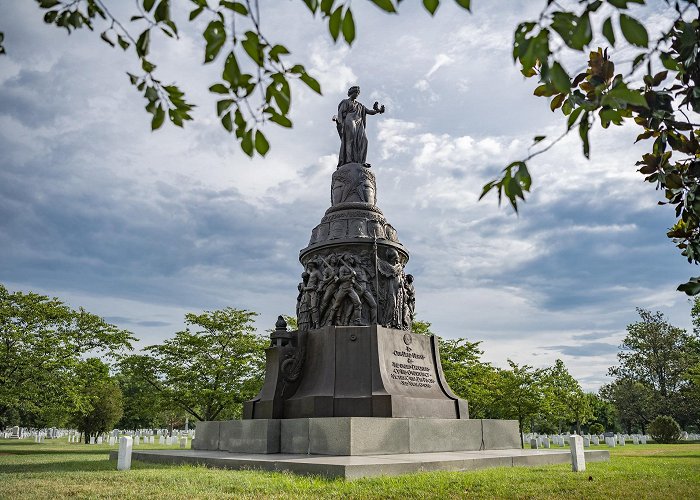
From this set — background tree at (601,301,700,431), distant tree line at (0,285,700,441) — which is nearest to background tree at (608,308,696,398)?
background tree at (601,301,700,431)

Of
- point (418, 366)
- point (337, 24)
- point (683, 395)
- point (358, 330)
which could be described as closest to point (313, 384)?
point (358, 330)

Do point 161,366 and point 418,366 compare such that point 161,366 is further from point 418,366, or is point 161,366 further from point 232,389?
point 418,366

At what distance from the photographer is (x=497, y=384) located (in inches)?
1142

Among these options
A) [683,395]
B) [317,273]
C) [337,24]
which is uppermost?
[317,273]

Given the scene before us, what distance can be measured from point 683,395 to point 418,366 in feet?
172

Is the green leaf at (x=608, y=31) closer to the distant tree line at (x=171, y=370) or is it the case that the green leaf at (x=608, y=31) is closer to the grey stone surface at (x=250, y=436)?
the grey stone surface at (x=250, y=436)

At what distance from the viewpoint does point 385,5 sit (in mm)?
2365

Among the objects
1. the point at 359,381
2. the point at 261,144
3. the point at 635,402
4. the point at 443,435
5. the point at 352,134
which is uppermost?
the point at 352,134

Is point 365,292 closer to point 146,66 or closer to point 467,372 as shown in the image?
point 146,66

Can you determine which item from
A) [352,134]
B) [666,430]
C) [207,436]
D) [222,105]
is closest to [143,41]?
[222,105]

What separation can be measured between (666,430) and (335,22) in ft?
141

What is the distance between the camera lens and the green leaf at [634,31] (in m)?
2.32

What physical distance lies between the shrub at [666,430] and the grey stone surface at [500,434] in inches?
1205

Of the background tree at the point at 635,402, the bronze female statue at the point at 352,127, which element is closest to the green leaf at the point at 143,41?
the bronze female statue at the point at 352,127
